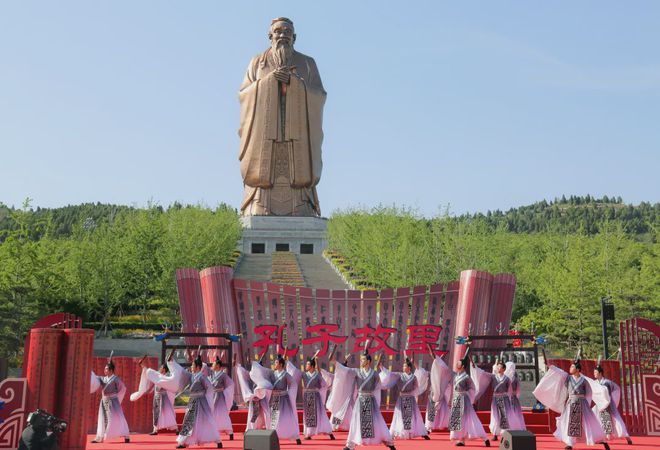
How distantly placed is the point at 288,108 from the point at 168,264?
14.5m

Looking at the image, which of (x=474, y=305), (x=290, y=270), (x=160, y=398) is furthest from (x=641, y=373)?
(x=290, y=270)

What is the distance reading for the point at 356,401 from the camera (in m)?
9.59

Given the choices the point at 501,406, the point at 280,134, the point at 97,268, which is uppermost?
the point at 280,134

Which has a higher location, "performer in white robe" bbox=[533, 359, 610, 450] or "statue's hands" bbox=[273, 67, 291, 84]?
"statue's hands" bbox=[273, 67, 291, 84]

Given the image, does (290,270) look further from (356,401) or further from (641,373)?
(356,401)

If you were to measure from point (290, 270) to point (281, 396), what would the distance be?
22319 mm

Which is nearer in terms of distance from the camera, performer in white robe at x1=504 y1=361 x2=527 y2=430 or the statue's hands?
performer in white robe at x1=504 y1=361 x2=527 y2=430

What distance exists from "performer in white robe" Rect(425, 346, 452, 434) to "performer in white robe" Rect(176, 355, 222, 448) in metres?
3.39

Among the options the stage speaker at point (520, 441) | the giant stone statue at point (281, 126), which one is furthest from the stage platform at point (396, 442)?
the giant stone statue at point (281, 126)

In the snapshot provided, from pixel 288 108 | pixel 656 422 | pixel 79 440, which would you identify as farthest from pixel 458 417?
pixel 288 108

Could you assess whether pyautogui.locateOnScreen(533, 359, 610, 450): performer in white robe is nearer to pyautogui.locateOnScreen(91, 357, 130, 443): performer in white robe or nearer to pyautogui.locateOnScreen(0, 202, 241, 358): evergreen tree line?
pyautogui.locateOnScreen(91, 357, 130, 443): performer in white robe

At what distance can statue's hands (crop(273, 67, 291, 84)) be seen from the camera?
3538 cm

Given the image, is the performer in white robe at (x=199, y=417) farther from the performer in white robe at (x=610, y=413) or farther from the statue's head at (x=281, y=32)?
the statue's head at (x=281, y=32)

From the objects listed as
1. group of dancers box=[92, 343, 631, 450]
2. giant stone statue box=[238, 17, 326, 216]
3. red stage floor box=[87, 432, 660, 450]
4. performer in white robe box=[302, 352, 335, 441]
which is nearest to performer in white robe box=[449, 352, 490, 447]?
group of dancers box=[92, 343, 631, 450]
